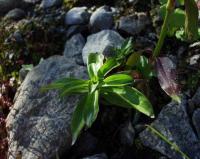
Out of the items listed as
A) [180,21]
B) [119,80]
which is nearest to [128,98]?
[119,80]

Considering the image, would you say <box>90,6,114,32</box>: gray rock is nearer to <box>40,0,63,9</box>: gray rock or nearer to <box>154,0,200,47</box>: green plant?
<box>40,0,63,9</box>: gray rock

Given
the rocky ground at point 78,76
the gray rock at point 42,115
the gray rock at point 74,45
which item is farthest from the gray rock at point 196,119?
the gray rock at point 74,45

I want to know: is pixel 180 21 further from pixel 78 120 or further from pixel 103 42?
pixel 78 120

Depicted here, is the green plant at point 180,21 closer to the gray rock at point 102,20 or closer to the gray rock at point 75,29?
the gray rock at point 102,20

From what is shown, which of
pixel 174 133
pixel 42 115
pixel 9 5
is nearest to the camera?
pixel 174 133

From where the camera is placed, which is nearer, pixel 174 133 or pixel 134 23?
pixel 174 133

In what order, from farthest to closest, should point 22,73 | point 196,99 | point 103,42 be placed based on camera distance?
point 22,73 → point 103,42 → point 196,99

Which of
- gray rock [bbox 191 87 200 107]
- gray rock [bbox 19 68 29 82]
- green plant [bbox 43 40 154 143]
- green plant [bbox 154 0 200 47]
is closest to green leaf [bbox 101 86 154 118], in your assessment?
green plant [bbox 43 40 154 143]
